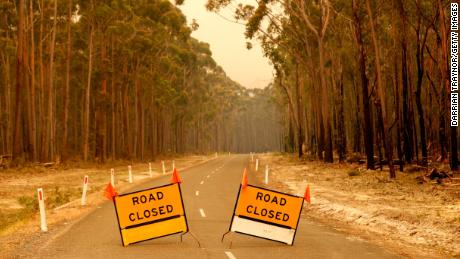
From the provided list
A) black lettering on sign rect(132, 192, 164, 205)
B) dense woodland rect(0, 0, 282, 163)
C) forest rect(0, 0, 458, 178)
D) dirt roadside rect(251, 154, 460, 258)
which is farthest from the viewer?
dense woodland rect(0, 0, 282, 163)

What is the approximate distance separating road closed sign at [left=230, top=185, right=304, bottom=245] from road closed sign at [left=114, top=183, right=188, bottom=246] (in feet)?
3.75

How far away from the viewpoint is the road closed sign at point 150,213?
11.3m

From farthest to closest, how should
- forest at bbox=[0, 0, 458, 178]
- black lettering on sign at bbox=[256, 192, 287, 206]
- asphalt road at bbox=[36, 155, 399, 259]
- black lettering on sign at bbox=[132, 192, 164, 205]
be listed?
forest at bbox=[0, 0, 458, 178] < black lettering on sign at bbox=[256, 192, 287, 206] < black lettering on sign at bbox=[132, 192, 164, 205] < asphalt road at bbox=[36, 155, 399, 259]

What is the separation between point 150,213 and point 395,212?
7.61 meters

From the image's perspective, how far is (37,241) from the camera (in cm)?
1186

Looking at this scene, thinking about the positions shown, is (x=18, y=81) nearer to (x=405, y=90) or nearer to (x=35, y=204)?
(x=35, y=204)

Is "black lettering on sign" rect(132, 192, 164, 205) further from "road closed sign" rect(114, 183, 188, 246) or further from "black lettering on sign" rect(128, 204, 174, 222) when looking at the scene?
"black lettering on sign" rect(128, 204, 174, 222)

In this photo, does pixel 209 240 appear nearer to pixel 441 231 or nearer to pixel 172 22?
pixel 441 231

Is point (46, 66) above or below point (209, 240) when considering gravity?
above

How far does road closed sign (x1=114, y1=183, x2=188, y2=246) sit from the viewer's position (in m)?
11.3

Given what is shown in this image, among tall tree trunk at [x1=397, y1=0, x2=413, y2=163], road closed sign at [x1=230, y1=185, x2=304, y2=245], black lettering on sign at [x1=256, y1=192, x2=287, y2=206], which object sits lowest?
road closed sign at [x1=230, y1=185, x2=304, y2=245]

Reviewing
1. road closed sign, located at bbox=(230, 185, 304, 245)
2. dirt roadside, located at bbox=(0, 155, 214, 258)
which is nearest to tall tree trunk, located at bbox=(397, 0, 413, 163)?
dirt roadside, located at bbox=(0, 155, 214, 258)

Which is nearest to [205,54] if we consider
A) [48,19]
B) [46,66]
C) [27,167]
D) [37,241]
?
[46,66]

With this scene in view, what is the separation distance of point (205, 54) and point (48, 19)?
40.3 m
